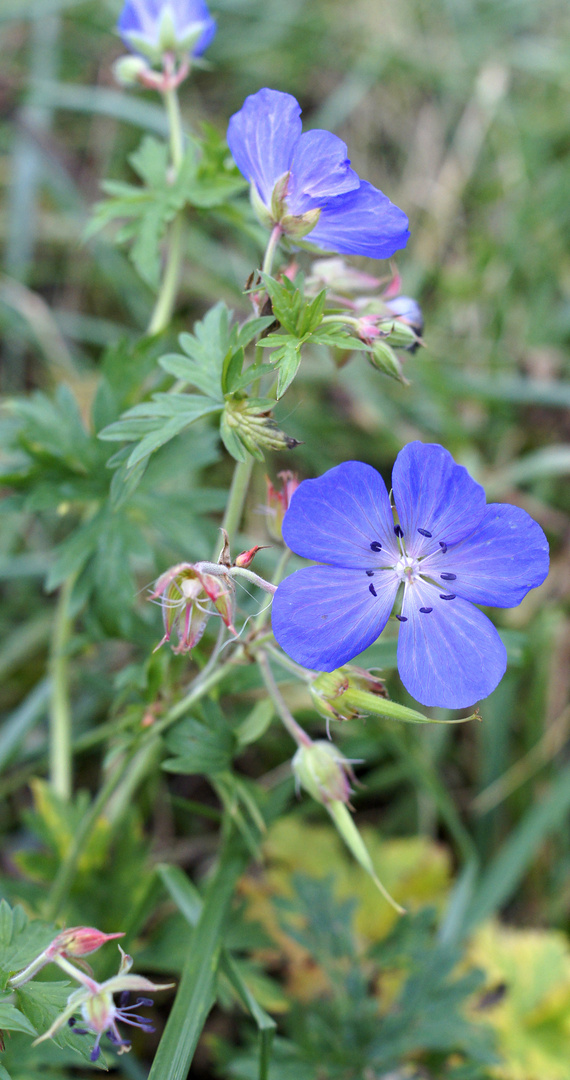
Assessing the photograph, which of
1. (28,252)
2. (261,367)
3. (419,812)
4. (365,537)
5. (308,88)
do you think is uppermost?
(308,88)

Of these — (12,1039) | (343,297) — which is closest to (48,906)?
(12,1039)

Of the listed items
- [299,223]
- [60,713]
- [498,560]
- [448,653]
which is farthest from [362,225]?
[60,713]

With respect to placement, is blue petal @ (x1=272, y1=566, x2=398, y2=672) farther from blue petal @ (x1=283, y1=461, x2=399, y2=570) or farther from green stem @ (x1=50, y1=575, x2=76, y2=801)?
green stem @ (x1=50, y1=575, x2=76, y2=801)

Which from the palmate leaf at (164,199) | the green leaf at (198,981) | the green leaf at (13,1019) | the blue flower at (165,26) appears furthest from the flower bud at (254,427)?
the blue flower at (165,26)

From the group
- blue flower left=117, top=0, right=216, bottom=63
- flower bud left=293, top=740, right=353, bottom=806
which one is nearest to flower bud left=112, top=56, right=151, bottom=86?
blue flower left=117, top=0, right=216, bottom=63

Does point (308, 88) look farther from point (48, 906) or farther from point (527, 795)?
point (48, 906)

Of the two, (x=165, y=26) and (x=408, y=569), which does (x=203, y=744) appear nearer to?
(x=408, y=569)
